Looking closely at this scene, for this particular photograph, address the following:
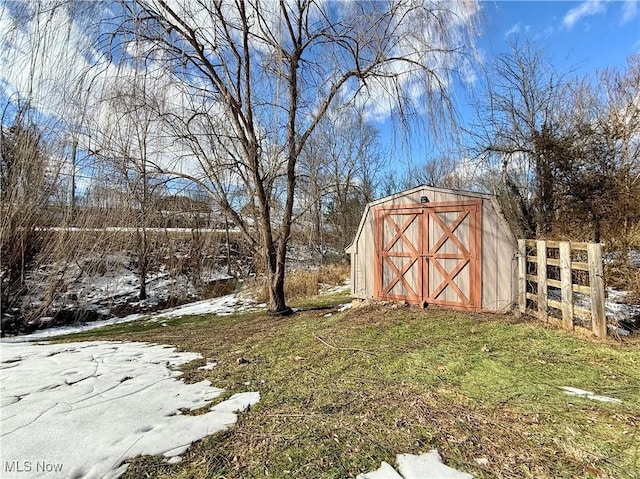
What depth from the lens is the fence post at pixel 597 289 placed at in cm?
412

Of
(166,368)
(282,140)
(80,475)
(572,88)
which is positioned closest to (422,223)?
(282,140)

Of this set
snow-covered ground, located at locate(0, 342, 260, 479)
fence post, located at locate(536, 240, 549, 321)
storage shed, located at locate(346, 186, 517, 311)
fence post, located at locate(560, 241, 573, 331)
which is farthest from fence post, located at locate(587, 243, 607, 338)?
snow-covered ground, located at locate(0, 342, 260, 479)

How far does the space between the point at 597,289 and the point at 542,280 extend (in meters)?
0.94

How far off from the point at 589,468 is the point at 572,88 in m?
11.7

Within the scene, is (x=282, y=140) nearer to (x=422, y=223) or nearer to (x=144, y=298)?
(x=422, y=223)

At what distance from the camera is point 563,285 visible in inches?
184

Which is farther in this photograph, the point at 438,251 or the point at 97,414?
the point at 438,251

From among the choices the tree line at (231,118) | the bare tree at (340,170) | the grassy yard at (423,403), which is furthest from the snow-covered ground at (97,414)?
the bare tree at (340,170)

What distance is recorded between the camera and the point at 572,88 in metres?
9.95

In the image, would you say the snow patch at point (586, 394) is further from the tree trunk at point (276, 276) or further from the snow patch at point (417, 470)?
the tree trunk at point (276, 276)

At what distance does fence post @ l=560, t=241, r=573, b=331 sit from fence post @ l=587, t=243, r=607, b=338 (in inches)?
13.1

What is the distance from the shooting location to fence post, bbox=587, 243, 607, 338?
4.12m

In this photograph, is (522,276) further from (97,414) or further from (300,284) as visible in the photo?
(300,284)

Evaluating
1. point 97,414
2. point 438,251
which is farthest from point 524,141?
point 97,414
